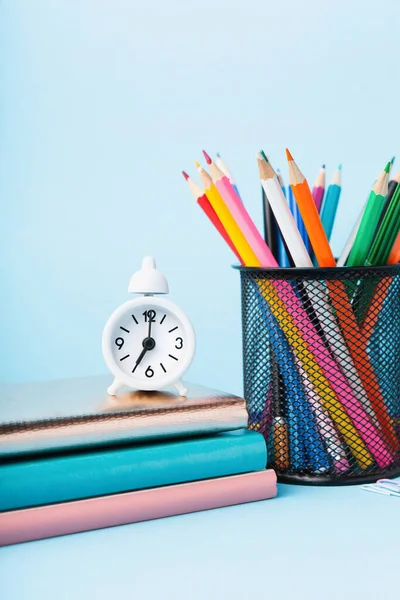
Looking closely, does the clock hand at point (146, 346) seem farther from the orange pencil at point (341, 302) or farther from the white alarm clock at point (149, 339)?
the orange pencil at point (341, 302)

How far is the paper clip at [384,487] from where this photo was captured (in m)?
0.60

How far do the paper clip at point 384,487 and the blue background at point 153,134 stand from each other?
1.13 feet

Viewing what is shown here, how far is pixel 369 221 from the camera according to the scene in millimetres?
609

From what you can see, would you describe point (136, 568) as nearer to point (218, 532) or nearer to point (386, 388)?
point (218, 532)

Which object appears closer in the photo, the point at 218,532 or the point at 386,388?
the point at 218,532

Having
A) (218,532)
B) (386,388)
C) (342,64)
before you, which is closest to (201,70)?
(342,64)

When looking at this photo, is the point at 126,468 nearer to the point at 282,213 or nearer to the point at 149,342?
the point at 149,342

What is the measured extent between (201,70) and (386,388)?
483 millimetres

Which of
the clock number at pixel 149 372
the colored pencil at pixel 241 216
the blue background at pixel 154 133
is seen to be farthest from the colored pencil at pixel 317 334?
the blue background at pixel 154 133

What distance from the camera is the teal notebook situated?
51cm

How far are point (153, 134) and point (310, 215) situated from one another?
1.34ft

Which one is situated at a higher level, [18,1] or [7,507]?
[18,1]

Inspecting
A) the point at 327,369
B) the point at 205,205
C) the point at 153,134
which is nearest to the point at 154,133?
the point at 153,134

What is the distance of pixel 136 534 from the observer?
0.53 m
